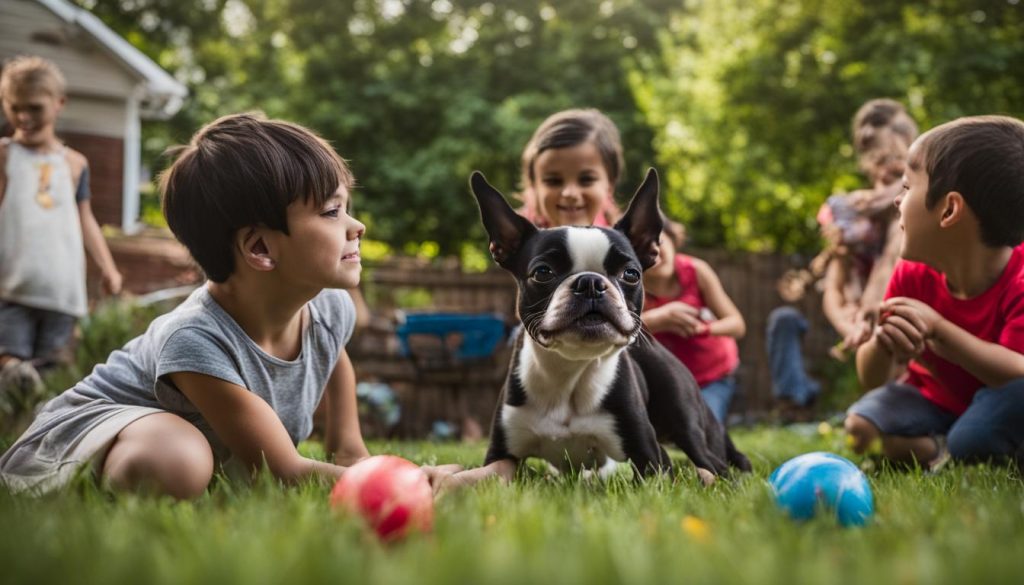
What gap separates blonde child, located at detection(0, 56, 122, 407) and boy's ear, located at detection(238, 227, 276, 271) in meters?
2.93

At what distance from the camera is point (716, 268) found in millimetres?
11797

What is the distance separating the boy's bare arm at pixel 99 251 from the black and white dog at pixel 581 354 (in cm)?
306

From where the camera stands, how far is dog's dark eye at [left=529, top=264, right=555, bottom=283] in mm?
3111

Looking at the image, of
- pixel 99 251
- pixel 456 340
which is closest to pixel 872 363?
pixel 99 251

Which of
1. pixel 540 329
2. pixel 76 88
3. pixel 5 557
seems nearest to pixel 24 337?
pixel 540 329

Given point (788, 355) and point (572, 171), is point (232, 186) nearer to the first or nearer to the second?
point (572, 171)

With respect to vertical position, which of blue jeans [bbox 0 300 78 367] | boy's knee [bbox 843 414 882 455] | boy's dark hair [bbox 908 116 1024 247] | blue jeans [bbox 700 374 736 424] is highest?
boy's dark hair [bbox 908 116 1024 247]

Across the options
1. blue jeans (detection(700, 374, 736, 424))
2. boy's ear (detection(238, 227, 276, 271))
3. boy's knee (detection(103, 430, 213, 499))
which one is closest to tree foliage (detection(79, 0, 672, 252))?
blue jeans (detection(700, 374, 736, 424))

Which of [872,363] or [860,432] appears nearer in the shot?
[872,363]

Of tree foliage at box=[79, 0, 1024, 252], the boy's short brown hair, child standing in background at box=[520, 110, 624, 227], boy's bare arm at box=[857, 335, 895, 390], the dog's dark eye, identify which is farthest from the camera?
tree foliage at box=[79, 0, 1024, 252]

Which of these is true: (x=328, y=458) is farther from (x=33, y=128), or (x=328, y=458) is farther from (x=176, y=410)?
(x=33, y=128)

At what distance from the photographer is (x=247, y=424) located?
103 inches

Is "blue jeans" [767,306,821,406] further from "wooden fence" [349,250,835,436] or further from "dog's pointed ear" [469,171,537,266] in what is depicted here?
"dog's pointed ear" [469,171,537,266]

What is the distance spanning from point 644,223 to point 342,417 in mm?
1385
